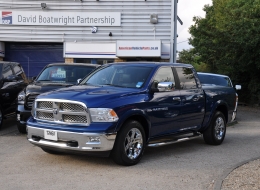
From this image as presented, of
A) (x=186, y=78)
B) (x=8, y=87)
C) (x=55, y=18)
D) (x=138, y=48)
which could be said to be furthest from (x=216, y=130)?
(x=55, y=18)

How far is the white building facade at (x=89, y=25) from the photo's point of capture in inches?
883

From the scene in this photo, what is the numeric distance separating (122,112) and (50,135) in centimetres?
126

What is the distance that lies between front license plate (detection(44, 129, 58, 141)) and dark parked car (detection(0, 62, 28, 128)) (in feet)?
14.1

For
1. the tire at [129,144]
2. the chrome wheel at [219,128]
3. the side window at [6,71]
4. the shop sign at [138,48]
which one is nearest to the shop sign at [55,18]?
the shop sign at [138,48]

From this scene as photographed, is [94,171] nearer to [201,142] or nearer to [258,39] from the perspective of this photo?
[201,142]

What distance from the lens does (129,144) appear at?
6977 millimetres

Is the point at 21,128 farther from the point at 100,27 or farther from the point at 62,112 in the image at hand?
the point at 100,27

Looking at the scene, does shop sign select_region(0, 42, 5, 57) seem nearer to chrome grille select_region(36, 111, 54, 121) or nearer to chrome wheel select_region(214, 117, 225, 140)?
chrome wheel select_region(214, 117, 225, 140)

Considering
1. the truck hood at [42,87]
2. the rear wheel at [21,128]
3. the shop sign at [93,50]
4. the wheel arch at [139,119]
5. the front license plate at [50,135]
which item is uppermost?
the shop sign at [93,50]

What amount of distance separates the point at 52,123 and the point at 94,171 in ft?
3.56

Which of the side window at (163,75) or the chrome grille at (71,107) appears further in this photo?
the side window at (163,75)

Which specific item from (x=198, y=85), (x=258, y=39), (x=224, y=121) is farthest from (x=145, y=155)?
(x=258, y=39)

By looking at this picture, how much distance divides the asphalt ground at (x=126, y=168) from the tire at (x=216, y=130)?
0.17 meters

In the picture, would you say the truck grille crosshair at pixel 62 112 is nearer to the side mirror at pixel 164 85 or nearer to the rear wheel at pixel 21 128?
the side mirror at pixel 164 85
